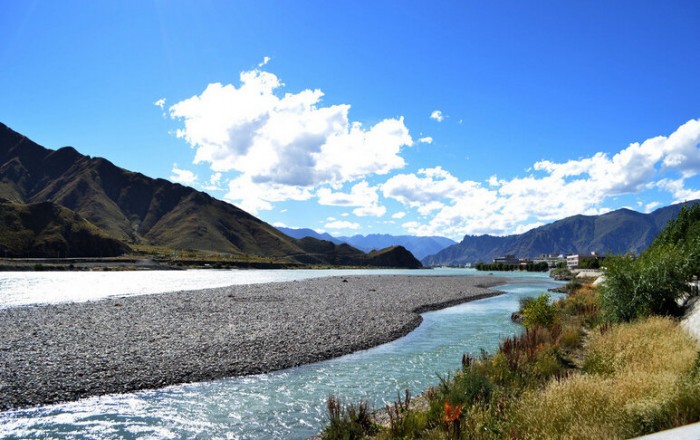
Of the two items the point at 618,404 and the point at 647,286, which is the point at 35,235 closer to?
the point at 647,286

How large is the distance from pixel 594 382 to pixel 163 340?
79.1 feet

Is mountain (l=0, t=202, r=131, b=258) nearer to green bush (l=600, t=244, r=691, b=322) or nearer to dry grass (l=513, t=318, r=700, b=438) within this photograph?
green bush (l=600, t=244, r=691, b=322)

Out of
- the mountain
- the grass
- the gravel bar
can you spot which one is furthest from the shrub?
the mountain

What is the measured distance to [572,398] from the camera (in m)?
11.1

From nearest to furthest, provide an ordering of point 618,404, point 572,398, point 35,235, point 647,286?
1. point 618,404
2. point 572,398
3. point 647,286
4. point 35,235

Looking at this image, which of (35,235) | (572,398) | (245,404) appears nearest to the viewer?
(572,398)

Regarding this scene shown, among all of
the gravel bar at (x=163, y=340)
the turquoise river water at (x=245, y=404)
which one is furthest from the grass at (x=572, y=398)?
the gravel bar at (x=163, y=340)

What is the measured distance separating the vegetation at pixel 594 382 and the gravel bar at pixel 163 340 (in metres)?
11.0

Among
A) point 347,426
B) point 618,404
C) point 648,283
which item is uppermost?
point 648,283

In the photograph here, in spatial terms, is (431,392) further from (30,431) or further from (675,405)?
(30,431)

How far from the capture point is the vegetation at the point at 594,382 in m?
9.87

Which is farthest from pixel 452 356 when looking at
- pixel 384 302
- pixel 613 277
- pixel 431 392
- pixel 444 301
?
pixel 444 301

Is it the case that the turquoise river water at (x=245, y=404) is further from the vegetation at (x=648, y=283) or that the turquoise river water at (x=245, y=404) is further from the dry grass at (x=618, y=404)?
the vegetation at (x=648, y=283)

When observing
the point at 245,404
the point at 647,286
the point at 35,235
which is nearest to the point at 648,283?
the point at 647,286
